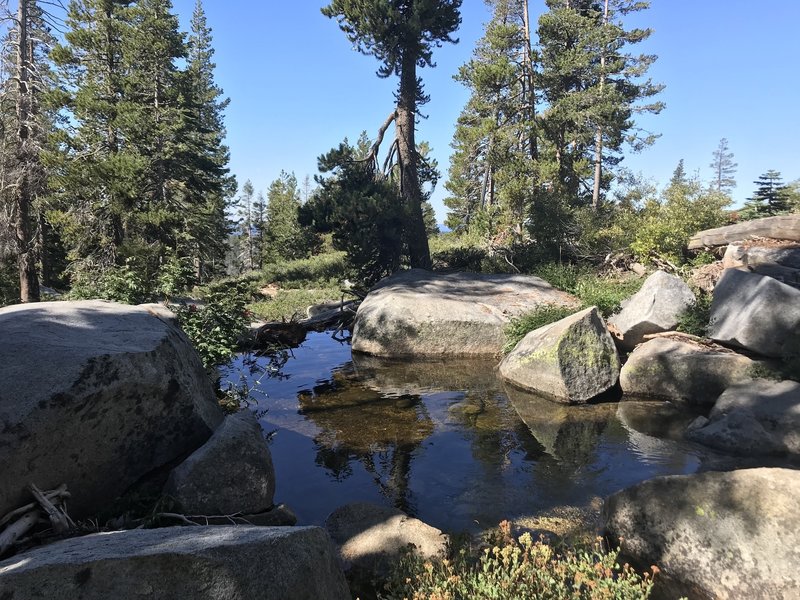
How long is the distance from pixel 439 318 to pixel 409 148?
9.89m

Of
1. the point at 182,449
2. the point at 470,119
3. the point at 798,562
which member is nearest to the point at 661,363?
the point at 798,562

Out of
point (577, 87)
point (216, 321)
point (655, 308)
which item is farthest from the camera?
point (577, 87)

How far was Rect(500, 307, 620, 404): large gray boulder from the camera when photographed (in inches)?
346

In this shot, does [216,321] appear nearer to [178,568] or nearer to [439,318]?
[439,318]

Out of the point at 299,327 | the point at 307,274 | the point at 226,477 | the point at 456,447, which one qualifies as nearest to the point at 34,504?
the point at 226,477

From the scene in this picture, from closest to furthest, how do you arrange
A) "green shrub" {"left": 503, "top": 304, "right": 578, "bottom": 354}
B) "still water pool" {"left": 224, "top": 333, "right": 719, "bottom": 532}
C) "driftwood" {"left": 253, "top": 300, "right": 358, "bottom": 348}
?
"still water pool" {"left": 224, "top": 333, "right": 719, "bottom": 532} < "green shrub" {"left": 503, "top": 304, "right": 578, "bottom": 354} < "driftwood" {"left": 253, "top": 300, "right": 358, "bottom": 348}

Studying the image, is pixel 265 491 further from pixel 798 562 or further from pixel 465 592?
pixel 798 562

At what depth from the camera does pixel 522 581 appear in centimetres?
344

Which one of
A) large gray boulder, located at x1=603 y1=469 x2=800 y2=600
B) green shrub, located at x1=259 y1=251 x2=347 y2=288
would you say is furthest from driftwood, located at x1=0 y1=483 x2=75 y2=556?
green shrub, located at x1=259 y1=251 x2=347 y2=288

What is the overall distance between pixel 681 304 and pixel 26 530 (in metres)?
10.9

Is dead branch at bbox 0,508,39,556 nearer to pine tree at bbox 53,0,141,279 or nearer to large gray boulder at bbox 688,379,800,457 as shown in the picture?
large gray boulder at bbox 688,379,800,457

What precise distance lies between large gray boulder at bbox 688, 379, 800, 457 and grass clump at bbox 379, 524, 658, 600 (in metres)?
3.85

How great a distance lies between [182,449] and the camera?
5250 mm

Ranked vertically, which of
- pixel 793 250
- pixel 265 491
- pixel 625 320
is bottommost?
pixel 265 491
